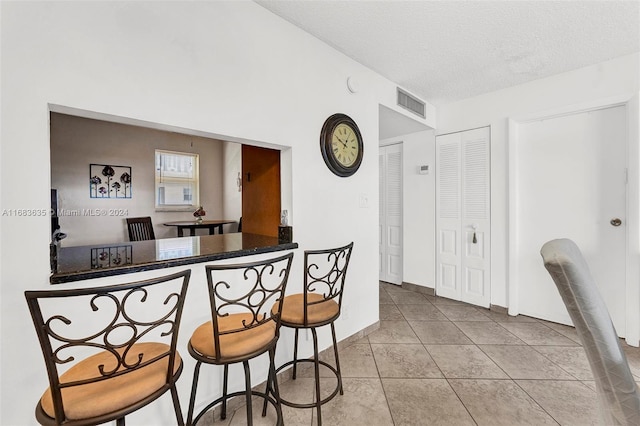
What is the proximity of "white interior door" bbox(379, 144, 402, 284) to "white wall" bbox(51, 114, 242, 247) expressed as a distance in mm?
2880

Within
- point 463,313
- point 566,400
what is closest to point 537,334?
point 463,313

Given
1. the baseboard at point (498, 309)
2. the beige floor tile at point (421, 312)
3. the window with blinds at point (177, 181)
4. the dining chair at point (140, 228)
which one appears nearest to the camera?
the beige floor tile at point (421, 312)

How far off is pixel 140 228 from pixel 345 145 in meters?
3.83

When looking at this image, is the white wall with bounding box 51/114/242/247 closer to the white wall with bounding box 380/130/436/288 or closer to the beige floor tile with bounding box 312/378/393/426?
the white wall with bounding box 380/130/436/288

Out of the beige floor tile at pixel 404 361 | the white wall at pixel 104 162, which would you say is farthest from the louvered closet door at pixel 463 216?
the white wall at pixel 104 162

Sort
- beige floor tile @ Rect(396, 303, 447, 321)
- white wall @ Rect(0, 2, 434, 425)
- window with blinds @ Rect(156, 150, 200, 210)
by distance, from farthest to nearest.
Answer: window with blinds @ Rect(156, 150, 200, 210)
beige floor tile @ Rect(396, 303, 447, 321)
white wall @ Rect(0, 2, 434, 425)

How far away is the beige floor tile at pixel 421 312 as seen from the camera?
120 inches

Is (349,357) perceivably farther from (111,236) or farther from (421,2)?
(111,236)

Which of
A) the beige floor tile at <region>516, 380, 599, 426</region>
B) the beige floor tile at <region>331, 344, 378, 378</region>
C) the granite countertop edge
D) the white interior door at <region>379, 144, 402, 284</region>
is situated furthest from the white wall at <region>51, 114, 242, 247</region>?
the beige floor tile at <region>516, 380, 599, 426</region>

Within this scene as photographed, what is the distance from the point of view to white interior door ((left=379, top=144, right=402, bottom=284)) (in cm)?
422

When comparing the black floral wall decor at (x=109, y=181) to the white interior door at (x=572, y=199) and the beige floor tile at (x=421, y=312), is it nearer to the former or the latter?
the beige floor tile at (x=421, y=312)

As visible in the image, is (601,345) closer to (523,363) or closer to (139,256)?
(523,363)

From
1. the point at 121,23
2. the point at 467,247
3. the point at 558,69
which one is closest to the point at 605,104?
the point at 558,69

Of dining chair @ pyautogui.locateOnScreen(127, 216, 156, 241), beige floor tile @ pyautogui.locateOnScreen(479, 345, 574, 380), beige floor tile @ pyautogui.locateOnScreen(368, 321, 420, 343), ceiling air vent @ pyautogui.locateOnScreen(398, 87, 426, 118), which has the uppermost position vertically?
ceiling air vent @ pyautogui.locateOnScreen(398, 87, 426, 118)
